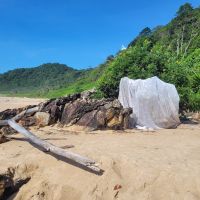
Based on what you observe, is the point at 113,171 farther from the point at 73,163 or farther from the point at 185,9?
the point at 185,9

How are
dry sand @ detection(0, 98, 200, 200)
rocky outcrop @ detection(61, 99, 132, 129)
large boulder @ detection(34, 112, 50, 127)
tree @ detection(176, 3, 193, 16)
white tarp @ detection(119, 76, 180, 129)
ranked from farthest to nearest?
tree @ detection(176, 3, 193, 16), white tarp @ detection(119, 76, 180, 129), large boulder @ detection(34, 112, 50, 127), rocky outcrop @ detection(61, 99, 132, 129), dry sand @ detection(0, 98, 200, 200)

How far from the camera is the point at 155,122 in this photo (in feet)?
37.4

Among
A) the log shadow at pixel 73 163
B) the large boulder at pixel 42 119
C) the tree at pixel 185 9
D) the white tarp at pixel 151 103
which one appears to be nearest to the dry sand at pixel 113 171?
the log shadow at pixel 73 163

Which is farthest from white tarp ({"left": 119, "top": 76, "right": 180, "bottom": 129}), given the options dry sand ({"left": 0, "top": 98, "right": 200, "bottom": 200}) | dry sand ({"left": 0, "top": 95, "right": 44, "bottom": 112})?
dry sand ({"left": 0, "top": 95, "right": 44, "bottom": 112})

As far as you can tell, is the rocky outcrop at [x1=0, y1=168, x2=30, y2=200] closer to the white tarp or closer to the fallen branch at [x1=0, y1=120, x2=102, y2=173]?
the fallen branch at [x1=0, y1=120, x2=102, y2=173]

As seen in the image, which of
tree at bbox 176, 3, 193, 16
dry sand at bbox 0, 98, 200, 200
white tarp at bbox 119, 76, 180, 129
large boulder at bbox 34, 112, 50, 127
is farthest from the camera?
tree at bbox 176, 3, 193, 16

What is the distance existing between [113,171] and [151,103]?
479 cm

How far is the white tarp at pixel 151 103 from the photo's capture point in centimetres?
1138

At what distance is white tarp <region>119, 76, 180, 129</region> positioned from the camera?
1138 cm

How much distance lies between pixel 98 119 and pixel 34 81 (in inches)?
3557

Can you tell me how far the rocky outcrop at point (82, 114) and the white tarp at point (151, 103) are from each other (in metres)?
0.55

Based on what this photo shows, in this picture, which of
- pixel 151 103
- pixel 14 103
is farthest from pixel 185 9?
pixel 151 103

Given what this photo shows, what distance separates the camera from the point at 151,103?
11484 mm

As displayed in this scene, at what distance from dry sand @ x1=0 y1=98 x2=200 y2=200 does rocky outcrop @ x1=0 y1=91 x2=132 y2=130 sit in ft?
5.51
